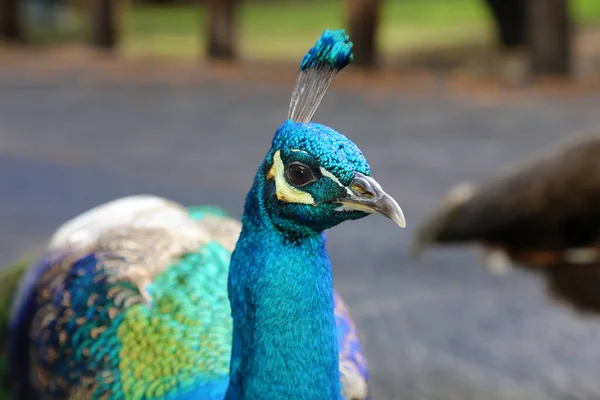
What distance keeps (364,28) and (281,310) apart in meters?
7.51

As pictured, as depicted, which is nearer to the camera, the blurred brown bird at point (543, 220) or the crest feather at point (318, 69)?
the crest feather at point (318, 69)

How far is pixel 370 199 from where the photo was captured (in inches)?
48.0

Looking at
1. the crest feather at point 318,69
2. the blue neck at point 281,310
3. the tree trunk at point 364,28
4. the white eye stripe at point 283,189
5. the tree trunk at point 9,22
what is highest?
the crest feather at point 318,69

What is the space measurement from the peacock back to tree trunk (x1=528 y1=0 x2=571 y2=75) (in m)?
6.23

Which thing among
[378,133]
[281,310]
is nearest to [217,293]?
[281,310]

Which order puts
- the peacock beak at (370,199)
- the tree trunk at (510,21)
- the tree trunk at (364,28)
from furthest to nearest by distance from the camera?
the tree trunk at (510,21)
the tree trunk at (364,28)
the peacock beak at (370,199)

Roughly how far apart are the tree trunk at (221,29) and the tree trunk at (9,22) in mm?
3063

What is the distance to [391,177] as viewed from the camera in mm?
5238

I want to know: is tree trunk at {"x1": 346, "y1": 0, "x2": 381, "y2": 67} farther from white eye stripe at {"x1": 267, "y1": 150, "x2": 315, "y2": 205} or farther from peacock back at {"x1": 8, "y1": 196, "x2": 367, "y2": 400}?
white eye stripe at {"x1": 267, "y1": 150, "x2": 315, "y2": 205}

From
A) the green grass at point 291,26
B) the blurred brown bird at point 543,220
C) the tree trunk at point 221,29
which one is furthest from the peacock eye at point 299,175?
the green grass at point 291,26

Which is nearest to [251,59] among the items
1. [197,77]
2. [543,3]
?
[197,77]

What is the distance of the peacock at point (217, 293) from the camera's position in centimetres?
129

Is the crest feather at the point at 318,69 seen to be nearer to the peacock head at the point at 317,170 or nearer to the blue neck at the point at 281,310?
the peacock head at the point at 317,170

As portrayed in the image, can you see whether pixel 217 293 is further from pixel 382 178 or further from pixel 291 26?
pixel 291 26
